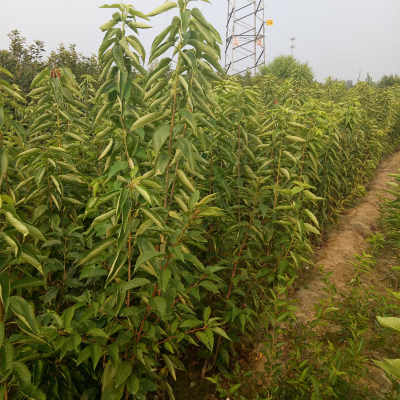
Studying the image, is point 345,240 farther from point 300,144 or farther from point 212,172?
point 212,172

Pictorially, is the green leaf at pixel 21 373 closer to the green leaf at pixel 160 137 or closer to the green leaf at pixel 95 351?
the green leaf at pixel 95 351

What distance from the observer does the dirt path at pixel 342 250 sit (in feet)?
12.5

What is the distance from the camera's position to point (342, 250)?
4.91 meters

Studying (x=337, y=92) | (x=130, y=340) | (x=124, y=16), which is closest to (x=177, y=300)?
(x=130, y=340)

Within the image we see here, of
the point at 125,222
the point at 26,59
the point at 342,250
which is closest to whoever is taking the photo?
the point at 125,222

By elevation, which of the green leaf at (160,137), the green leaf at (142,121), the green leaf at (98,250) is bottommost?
the green leaf at (98,250)

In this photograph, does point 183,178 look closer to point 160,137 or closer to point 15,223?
point 160,137

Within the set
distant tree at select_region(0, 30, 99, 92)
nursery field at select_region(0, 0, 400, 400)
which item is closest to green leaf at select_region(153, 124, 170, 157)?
nursery field at select_region(0, 0, 400, 400)

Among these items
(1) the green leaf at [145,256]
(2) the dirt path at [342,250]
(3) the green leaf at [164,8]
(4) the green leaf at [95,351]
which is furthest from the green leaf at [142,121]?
(2) the dirt path at [342,250]

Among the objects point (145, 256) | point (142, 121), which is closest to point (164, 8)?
point (142, 121)

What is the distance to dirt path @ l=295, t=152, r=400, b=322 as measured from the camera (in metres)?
3.80

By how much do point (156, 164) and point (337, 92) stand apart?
9.91m

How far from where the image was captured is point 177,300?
7.00ft

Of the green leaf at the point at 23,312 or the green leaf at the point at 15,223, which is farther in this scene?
the green leaf at the point at 23,312
